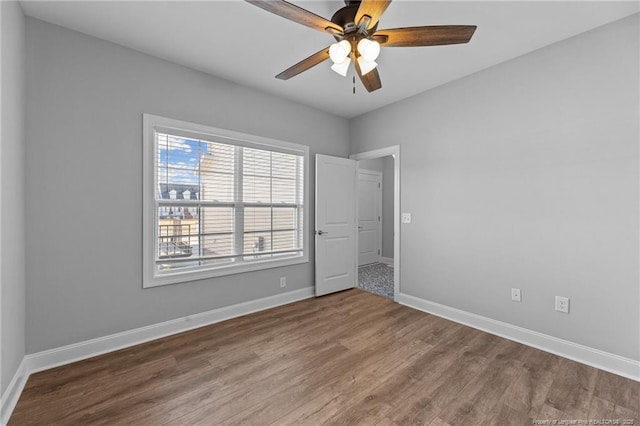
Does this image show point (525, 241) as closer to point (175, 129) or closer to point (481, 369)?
point (481, 369)

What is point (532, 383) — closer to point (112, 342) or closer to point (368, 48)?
point (368, 48)

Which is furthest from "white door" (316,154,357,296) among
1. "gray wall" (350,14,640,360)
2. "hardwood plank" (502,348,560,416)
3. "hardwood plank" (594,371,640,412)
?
"hardwood plank" (594,371,640,412)

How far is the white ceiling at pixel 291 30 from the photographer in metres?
1.97

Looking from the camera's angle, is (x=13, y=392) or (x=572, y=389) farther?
(x=572, y=389)

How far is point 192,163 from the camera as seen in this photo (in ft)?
9.46

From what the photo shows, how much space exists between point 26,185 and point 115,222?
0.63 m

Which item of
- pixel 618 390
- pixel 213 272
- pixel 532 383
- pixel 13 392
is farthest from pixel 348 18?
pixel 13 392

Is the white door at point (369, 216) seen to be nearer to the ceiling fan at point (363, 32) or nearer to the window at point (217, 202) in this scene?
the window at point (217, 202)

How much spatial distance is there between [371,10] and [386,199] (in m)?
5.02

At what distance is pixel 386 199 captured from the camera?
6.26 meters

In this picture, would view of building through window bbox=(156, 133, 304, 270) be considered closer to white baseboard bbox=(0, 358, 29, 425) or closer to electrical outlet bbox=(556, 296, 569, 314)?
white baseboard bbox=(0, 358, 29, 425)

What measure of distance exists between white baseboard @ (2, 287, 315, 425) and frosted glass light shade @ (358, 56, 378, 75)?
2776 millimetres

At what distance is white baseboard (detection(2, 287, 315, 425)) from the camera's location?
183cm

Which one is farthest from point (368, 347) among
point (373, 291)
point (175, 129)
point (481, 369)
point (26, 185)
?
point (26, 185)
